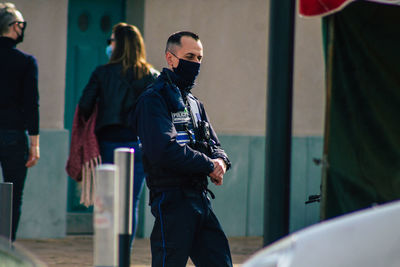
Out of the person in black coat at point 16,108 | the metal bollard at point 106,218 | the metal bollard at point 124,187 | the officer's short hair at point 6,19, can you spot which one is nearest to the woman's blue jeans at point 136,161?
the person in black coat at point 16,108

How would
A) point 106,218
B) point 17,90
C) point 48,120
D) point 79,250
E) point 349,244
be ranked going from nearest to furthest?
point 349,244 < point 106,218 < point 17,90 < point 79,250 < point 48,120

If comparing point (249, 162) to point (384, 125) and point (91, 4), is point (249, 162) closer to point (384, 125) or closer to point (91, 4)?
point (91, 4)

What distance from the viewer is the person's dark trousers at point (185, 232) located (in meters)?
4.88

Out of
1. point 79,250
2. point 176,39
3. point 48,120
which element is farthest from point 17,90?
point 176,39

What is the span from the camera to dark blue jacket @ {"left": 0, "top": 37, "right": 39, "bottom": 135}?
23.2 feet

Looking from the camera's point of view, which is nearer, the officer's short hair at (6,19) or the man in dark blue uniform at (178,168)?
the man in dark blue uniform at (178,168)

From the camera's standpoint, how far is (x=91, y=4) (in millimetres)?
9539

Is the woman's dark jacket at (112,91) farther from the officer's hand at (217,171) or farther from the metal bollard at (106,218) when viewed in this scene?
the metal bollard at (106,218)

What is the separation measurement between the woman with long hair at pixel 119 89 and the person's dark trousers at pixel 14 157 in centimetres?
64

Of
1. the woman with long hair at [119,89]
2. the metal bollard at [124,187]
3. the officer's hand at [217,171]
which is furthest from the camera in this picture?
the woman with long hair at [119,89]

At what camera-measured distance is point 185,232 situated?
4887 mm

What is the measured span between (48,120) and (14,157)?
202 cm

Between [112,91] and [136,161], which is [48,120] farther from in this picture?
[136,161]

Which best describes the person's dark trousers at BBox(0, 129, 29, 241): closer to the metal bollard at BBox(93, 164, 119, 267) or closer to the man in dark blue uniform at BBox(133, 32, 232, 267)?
the man in dark blue uniform at BBox(133, 32, 232, 267)
